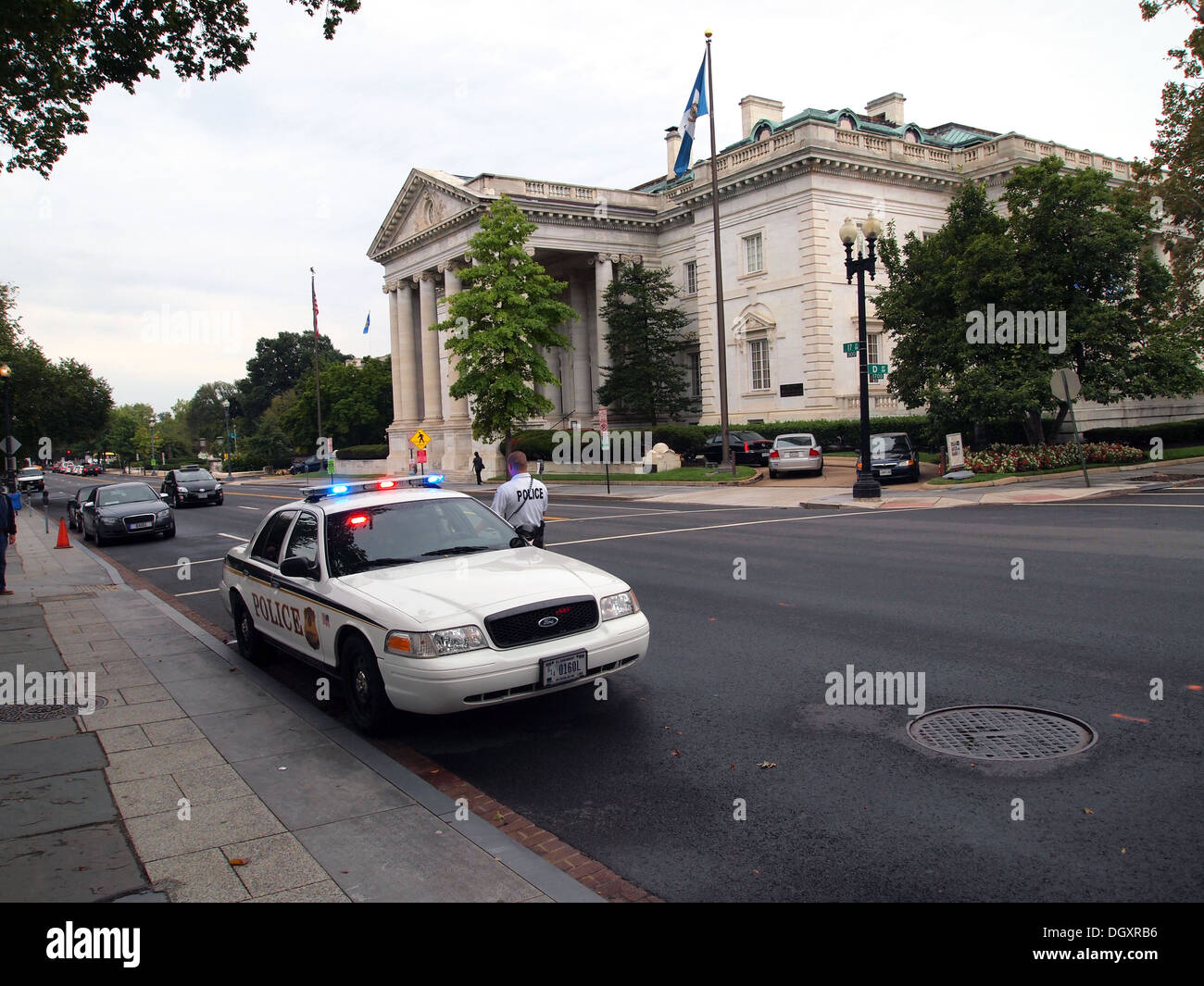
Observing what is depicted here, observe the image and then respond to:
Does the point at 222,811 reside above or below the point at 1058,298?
below

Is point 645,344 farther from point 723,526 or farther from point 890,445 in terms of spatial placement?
point 723,526

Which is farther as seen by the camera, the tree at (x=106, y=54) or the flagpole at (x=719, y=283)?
the flagpole at (x=719, y=283)

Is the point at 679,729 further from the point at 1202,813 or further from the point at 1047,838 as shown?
the point at 1202,813

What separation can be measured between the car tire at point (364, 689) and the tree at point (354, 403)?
82046 millimetres

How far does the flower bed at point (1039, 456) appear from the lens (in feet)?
85.6

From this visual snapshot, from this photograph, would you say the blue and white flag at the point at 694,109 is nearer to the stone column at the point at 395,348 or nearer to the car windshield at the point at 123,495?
the car windshield at the point at 123,495

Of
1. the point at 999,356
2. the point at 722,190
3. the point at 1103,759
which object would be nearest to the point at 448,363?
the point at 722,190

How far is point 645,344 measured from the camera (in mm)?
48812

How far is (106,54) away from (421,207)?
48256 mm

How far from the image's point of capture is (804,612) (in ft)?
30.6

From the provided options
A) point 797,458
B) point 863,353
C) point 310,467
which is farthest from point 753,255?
point 310,467

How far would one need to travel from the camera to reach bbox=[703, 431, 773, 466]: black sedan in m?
38.7

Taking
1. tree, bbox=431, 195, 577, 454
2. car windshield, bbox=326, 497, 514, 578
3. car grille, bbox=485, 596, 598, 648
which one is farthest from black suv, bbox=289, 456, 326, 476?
car grille, bbox=485, 596, 598, 648

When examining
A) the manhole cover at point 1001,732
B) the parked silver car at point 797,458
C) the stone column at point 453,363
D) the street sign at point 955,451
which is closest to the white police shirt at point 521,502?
the manhole cover at point 1001,732
